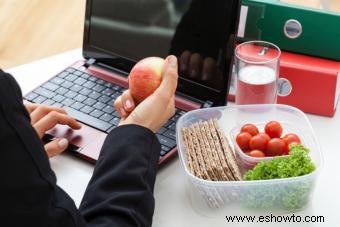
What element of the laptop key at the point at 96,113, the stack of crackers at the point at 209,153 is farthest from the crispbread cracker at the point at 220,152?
the laptop key at the point at 96,113

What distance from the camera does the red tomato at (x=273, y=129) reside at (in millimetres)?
818

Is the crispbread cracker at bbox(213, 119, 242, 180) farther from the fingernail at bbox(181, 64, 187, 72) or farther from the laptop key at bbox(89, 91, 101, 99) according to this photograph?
the laptop key at bbox(89, 91, 101, 99)

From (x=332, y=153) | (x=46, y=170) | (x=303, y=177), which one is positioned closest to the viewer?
(x=46, y=170)

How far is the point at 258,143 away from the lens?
0.79 m

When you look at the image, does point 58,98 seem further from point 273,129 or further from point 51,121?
point 273,129

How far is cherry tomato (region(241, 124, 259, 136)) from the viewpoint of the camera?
2.69 feet

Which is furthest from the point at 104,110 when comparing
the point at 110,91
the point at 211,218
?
the point at 211,218

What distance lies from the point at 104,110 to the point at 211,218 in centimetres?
31

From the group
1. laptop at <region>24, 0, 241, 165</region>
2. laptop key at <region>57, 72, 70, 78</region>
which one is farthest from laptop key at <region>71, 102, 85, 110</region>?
laptop key at <region>57, 72, 70, 78</region>

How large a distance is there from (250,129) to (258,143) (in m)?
0.04

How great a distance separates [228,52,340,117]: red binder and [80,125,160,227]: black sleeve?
30 cm

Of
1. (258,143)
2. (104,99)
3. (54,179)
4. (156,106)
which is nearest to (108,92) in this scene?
(104,99)

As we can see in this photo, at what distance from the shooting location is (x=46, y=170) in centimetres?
54

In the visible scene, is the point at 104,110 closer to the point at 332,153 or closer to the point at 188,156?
the point at 188,156
